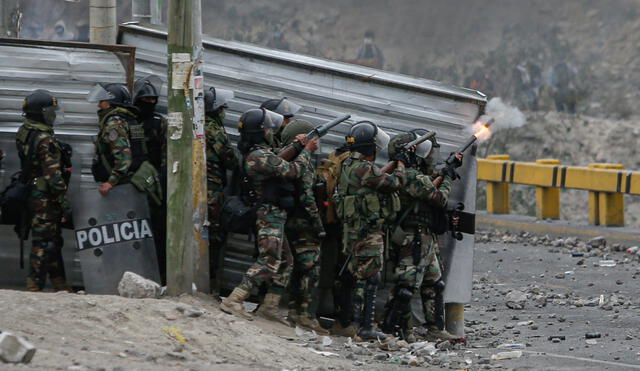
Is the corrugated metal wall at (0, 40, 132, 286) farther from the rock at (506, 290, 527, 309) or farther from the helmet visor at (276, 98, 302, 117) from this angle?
the rock at (506, 290, 527, 309)

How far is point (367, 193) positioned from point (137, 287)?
1.93 meters

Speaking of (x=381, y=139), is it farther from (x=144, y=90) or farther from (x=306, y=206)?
(x=144, y=90)

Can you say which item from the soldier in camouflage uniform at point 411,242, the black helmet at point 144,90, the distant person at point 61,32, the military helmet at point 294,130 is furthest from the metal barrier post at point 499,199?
the distant person at point 61,32

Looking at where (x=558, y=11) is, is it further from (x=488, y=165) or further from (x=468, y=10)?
(x=488, y=165)

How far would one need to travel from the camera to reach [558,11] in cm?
3919

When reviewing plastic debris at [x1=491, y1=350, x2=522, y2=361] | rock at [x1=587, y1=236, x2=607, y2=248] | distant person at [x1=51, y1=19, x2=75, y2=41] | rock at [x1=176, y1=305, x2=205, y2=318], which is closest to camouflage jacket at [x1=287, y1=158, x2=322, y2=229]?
rock at [x1=176, y1=305, x2=205, y2=318]

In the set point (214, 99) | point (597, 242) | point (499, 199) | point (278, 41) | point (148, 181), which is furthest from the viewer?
point (278, 41)

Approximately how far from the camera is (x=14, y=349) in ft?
20.1

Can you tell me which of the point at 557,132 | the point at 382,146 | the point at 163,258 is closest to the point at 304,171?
the point at 382,146

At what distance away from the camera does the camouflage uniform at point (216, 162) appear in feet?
31.3

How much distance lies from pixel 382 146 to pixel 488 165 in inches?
342

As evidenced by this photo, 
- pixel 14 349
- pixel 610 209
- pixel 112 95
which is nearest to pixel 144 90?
pixel 112 95

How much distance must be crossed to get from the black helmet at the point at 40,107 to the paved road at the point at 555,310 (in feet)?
12.5

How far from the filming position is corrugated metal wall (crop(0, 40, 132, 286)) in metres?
9.77
